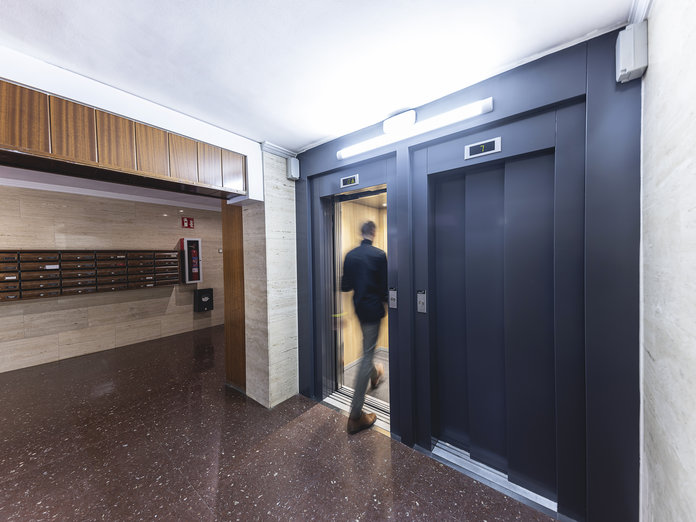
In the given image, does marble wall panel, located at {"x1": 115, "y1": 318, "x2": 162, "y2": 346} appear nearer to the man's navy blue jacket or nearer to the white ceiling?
the white ceiling

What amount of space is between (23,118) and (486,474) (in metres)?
3.69

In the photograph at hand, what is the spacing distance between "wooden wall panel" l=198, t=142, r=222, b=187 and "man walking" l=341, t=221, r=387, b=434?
4.62 ft

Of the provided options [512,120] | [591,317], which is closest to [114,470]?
[591,317]

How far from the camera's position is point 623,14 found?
1.27m

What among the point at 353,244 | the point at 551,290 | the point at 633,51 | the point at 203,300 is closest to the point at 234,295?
the point at 353,244

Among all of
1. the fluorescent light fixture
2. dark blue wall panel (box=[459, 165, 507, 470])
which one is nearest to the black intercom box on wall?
the fluorescent light fixture

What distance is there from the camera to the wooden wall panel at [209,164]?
226 centimetres

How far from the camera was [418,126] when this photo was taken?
6.41 ft

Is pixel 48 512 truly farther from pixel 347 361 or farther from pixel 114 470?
pixel 347 361

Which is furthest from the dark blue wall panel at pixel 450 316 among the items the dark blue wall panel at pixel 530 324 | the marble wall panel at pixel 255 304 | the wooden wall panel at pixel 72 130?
the wooden wall panel at pixel 72 130

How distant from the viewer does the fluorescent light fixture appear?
1.69 m

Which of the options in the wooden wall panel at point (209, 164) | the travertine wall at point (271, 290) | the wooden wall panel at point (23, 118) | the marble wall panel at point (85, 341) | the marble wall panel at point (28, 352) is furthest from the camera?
the marble wall panel at point (85, 341)

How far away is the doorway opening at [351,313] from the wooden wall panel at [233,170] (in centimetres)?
95

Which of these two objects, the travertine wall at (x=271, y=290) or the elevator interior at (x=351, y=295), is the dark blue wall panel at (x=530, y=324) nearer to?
the elevator interior at (x=351, y=295)
